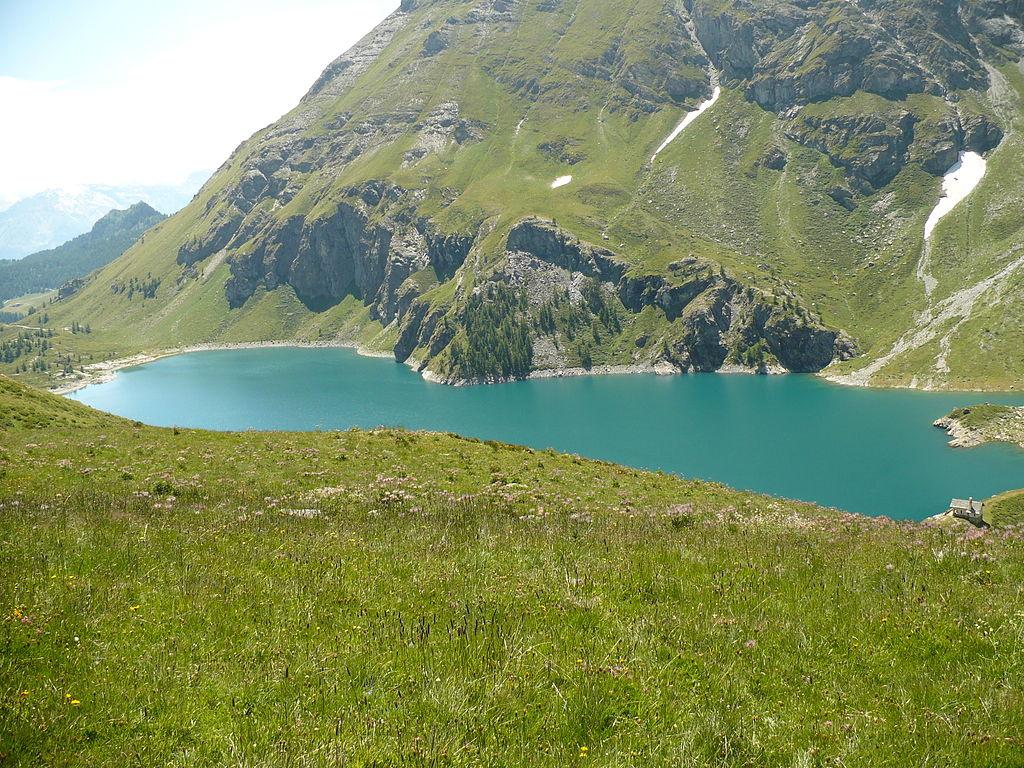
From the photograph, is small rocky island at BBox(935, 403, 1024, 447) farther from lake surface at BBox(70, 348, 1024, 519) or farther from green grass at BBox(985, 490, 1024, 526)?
green grass at BBox(985, 490, 1024, 526)

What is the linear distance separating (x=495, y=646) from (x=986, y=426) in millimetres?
148614

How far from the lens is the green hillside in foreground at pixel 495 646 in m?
5.68

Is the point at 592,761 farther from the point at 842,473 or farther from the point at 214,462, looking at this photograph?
the point at 842,473

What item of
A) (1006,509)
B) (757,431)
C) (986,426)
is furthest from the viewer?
(757,431)

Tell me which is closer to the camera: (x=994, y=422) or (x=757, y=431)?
(x=994, y=422)

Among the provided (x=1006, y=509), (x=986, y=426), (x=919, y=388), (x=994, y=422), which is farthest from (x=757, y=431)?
(x=1006, y=509)

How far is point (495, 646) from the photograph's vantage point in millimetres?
7391

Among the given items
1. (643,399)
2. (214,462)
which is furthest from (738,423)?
(214,462)

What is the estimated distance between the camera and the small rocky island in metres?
116

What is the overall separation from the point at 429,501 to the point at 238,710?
48.0 feet

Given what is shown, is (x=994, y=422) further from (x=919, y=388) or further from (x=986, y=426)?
(x=919, y=388)

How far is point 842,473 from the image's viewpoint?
10175cm

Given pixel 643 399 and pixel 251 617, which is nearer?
pixel 251 617

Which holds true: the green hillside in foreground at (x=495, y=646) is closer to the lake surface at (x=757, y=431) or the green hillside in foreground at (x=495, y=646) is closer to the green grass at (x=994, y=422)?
the lake surface at (x=757, y=431)
